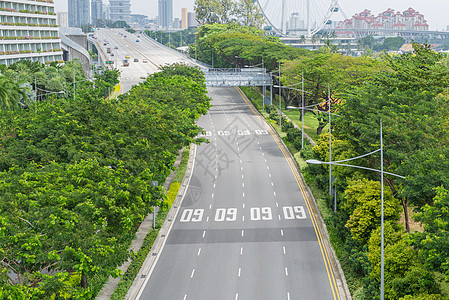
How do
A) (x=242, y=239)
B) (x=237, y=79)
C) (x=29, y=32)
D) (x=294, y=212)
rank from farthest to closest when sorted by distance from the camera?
(x=29, y=32), (x=237, y=79), (x=294, y=212), (x=242, y=239)

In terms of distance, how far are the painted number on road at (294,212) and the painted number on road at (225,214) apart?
4.56m

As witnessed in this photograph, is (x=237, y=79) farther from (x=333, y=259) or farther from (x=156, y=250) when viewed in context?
(x=333, y=259)

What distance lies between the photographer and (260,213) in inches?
2018

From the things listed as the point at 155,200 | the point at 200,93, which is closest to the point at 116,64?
A: the point at 200,93

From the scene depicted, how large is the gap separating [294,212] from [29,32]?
82.3 m

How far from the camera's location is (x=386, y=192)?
39625 mm

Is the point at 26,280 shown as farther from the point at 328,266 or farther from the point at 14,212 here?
the point at 328,266

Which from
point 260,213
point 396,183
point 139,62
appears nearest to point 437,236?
point 396,183

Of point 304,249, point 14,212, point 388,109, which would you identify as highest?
point 388,109

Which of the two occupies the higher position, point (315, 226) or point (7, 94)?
point (7, 94)

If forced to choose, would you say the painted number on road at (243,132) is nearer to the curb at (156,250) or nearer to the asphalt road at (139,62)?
the curb at (156,250)

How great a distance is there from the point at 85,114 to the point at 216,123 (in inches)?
1971

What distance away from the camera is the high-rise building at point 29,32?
104 m

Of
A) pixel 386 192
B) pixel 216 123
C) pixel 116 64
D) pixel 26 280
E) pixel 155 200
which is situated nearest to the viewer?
pixel 26 280
